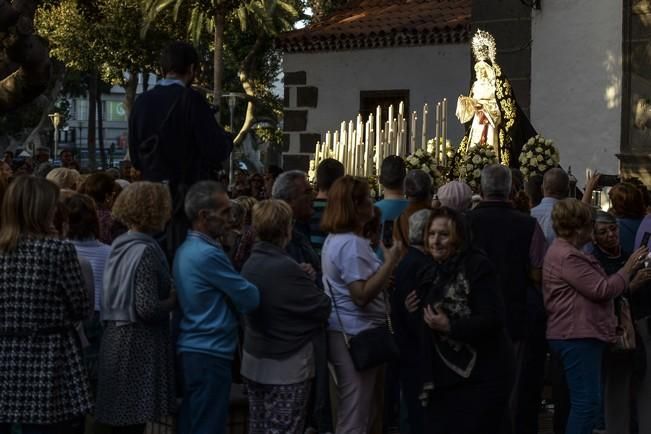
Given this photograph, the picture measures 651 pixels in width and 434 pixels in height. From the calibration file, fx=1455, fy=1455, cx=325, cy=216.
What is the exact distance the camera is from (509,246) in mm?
8906

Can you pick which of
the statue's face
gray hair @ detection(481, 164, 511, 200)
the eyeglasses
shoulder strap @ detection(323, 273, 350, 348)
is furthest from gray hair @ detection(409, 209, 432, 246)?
the statue's face

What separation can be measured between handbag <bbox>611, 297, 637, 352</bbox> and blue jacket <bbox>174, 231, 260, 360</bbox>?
107 inches

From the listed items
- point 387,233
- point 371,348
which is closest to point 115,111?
point 387,233

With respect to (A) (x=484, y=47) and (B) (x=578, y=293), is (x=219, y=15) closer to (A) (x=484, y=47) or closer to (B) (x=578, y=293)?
(A) (x=484, y=47)

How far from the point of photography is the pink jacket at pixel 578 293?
8.77 meters

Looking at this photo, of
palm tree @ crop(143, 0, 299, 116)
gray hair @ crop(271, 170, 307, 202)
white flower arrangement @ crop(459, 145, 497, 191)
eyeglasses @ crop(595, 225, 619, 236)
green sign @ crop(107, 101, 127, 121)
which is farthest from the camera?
green sign @ crop(107, 101, 127, 121)

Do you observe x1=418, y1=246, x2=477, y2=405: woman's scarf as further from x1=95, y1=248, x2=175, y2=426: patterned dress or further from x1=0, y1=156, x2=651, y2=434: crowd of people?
x1=95, y1=248, x2=175, y2=426: patterned dress

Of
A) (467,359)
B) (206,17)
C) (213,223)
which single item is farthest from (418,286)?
(206,17)

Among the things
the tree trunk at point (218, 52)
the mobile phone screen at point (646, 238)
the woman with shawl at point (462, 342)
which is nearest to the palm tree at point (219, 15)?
the tree trunk at point (218, 52)

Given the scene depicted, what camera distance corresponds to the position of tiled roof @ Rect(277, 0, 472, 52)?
24.8m

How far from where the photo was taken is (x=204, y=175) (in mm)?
8477

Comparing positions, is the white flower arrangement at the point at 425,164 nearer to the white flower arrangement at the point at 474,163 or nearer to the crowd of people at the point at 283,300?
→ the white flower arrangement at the point at 474,163

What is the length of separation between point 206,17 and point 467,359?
2836 cm

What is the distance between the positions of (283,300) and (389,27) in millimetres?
18228
